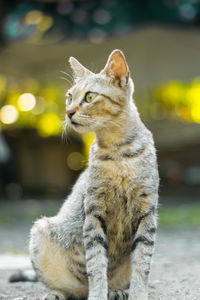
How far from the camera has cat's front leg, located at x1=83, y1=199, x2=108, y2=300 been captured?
3287 millimetres

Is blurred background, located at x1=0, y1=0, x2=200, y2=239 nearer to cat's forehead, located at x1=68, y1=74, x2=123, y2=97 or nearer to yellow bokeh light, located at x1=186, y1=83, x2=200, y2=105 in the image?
yellow bokeh light, located at x1=186, y1=83, x2=200, y2=105

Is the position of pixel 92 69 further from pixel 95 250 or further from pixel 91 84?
pixel 95 250

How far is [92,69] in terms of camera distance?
8.90 meters

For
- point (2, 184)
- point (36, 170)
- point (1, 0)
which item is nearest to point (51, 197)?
point (36, 170)

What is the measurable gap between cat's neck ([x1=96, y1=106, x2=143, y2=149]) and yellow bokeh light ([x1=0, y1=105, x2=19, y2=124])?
10.4m

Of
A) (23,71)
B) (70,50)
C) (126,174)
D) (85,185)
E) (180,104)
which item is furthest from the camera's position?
(180,104)

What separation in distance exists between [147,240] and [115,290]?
516 mm

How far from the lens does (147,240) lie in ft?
11.1

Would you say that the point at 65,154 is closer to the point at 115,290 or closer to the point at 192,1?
the point at 192,1

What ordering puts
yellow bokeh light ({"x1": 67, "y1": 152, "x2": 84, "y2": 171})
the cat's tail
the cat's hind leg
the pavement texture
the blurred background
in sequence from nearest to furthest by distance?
the cat's hind leg → the pavement texture → the cat's tail → the blurred background → yellow bokeh light ({"x1": 67, "y1": 152, "x2": 84, "y2": 171})

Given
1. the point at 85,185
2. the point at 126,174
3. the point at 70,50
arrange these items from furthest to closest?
the point at 70,50
the point at 85,185
the point at 126,174

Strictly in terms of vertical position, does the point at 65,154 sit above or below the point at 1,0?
below

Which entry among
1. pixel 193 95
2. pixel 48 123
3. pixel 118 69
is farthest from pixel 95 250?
pixel 193 95

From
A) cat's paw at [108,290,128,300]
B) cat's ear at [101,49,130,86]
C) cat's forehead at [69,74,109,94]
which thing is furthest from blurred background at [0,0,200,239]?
cat's ear at [101,49,130,86]
